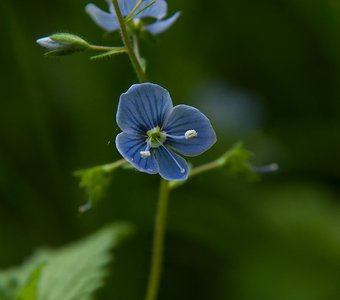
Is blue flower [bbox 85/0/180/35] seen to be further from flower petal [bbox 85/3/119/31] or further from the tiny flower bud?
the tiny flower bud

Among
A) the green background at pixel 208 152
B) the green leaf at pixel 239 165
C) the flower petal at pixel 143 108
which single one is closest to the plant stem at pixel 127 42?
the flower petal at pixel 143 108

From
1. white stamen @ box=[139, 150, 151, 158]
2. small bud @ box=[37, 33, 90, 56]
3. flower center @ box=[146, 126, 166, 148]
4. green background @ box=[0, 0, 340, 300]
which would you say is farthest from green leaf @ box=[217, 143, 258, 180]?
green background @ box=[0, 0, 340, 300]

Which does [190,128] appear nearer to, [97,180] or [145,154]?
[145,154]

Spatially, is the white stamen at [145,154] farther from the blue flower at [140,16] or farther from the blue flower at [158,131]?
the blue flower at [140,16]

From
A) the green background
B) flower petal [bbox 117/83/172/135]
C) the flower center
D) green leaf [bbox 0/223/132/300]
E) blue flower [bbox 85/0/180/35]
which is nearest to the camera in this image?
flower petal [bbox 117/83/172/135]

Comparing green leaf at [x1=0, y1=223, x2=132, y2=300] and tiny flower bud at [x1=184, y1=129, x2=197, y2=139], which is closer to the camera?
tiny flower bud at [x1=184, y1=129, x2=197, y2=139]

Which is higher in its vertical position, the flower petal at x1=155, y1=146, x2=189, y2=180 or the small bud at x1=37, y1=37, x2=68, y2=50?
the small bud at x1=37, y1=37, x2=68, y2=50

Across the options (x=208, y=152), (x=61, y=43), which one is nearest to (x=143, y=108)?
(x=61, y=43)
